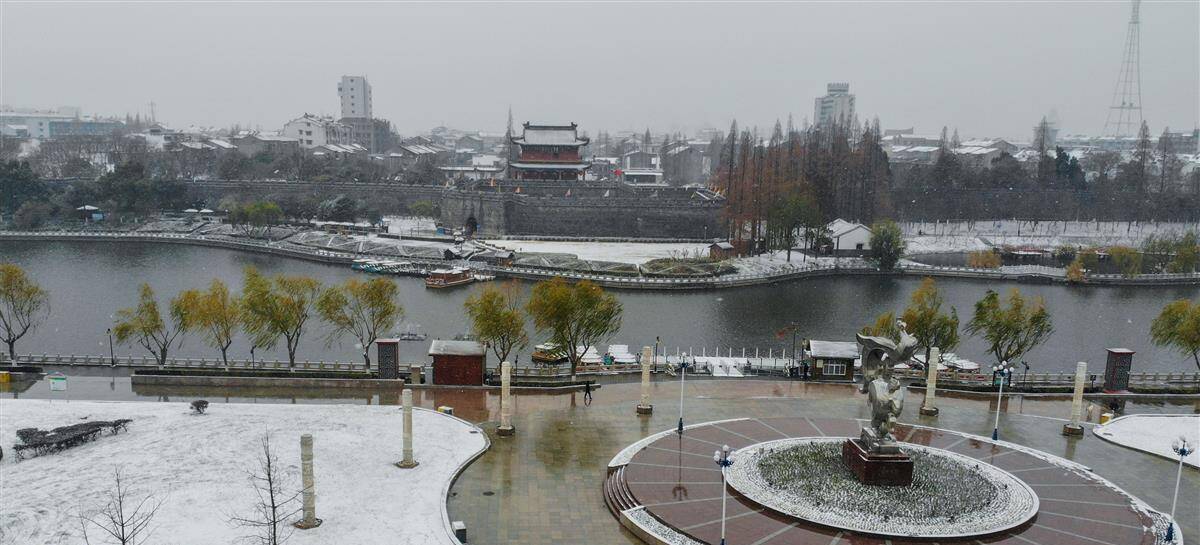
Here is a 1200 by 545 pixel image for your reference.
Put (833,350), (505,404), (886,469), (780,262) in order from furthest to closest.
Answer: (780,262), (833,350), (505,404), (886,469)

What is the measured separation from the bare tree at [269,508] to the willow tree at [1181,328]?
29256mm

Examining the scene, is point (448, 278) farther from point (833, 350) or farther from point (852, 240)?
point (852, 240)

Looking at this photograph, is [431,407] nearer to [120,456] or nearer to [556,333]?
[556,333]

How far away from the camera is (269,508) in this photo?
51.2 ft

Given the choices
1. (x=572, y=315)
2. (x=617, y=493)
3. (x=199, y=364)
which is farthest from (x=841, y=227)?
(x=617, y=493)

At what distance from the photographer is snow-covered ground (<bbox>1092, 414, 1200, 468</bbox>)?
65.6 feet

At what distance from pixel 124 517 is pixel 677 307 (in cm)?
3062

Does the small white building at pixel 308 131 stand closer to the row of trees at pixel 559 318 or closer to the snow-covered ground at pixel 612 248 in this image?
the snow-covered ground at pixel 612 248

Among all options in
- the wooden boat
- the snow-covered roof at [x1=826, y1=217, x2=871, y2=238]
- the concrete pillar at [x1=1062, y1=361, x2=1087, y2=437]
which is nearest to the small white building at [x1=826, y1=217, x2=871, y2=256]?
the snow-covered roof at [x1=826, y1=217, x2=871, y2=238]

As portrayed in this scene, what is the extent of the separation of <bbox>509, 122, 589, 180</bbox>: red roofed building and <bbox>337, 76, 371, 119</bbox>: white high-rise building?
104071 millimetres

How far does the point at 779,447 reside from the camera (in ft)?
62.5

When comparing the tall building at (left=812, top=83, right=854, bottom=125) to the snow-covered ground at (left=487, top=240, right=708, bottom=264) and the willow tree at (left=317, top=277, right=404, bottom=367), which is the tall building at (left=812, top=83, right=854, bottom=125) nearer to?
the snow-covered ground at (left=487, top=240, right=708, bottom=264)

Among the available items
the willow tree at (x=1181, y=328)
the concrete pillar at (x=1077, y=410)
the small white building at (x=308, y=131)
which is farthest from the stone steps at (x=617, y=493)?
the small white building at (x=308, y=131)

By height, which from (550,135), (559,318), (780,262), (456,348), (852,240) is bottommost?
(456,348)
